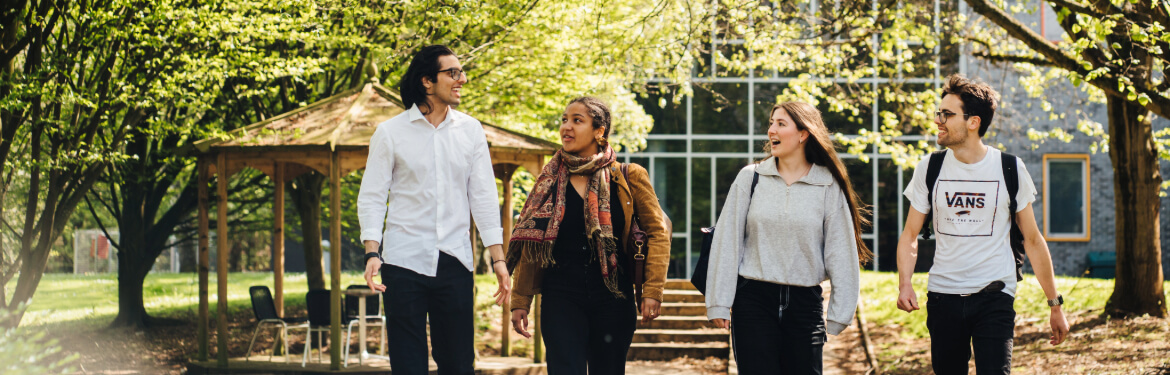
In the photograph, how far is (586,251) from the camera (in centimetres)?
465

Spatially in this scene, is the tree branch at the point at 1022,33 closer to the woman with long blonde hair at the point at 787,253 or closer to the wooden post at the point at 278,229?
the woman with long blonde hair at the point at 787,253

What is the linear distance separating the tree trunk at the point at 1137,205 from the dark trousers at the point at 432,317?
941 centimetres

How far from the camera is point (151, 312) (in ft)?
57.7

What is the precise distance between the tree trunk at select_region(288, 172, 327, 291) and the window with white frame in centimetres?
1612

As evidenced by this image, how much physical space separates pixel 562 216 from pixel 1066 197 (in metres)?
21.3

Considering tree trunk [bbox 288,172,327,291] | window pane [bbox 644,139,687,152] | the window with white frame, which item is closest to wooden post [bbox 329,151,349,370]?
tree trunk [bbox 288,172,327,291]

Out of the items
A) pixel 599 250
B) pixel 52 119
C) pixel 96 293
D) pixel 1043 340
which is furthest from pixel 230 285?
pixel 599 250

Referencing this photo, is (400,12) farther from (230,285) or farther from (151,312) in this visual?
(230,285)

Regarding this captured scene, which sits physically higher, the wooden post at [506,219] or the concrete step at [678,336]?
the wooden post at [506,219]

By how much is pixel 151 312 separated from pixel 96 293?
321 inches

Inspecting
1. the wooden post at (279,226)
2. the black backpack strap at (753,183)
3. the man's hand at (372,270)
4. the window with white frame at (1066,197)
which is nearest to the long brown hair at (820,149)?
the black backpack strap at (753,183)

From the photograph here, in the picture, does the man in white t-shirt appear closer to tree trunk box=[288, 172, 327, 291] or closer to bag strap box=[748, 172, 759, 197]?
bag strap box=[748, 172, 759, 197]

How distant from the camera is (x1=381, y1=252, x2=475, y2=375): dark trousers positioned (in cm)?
427

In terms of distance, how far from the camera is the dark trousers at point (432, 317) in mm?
4270
